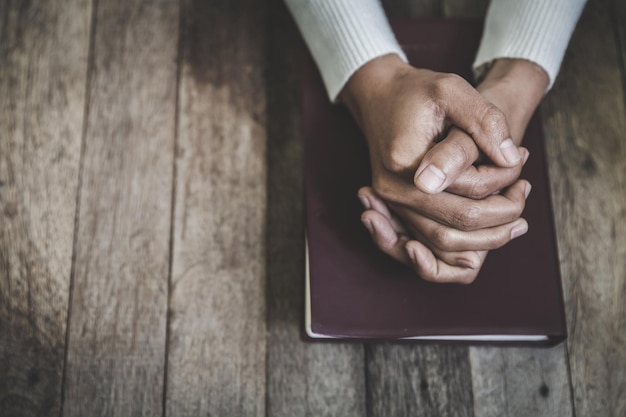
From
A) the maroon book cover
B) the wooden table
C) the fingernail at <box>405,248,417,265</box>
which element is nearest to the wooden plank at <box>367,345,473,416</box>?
the wooden table

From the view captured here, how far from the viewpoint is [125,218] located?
0.87 m

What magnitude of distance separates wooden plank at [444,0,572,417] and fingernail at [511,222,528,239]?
0.24m

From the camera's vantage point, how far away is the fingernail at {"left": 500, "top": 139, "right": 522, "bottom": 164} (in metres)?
0.63

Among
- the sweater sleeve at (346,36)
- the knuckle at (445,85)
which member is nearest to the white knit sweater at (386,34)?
the sweater sleeve at (346,36)

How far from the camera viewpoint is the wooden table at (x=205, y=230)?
2.64 ft

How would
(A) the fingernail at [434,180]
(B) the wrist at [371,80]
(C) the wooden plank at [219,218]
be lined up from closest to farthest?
(A) the fingernail at [434,180] < (B) the wrist at [371,80] < (C) the wooden plank at [219,218]

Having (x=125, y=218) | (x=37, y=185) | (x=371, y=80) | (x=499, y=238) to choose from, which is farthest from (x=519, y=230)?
(x=37, y=185)

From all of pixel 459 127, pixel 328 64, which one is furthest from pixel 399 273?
pixel 328 64

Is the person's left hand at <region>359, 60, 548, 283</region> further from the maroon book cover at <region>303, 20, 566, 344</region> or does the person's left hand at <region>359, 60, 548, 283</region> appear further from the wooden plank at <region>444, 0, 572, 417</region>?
the wooden plank at <region>444, 0, 572, 417</region>

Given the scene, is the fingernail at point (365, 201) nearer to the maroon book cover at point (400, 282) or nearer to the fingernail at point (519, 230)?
the maroon book cover at point (400, 282)

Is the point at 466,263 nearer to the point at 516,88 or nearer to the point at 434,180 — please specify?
the point at 434,180

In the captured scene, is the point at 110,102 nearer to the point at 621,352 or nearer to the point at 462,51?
the point at 462,51

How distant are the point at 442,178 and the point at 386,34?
0.84ft

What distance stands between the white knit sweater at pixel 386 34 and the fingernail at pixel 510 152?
0.59ft
